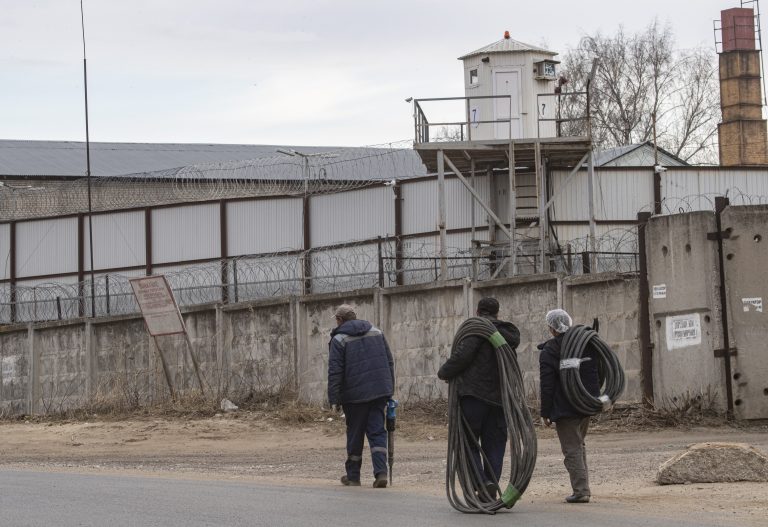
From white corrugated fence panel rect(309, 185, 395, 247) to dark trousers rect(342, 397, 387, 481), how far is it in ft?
51.1

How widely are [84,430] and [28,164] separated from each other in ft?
87.7

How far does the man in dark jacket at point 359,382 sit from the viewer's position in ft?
39.3

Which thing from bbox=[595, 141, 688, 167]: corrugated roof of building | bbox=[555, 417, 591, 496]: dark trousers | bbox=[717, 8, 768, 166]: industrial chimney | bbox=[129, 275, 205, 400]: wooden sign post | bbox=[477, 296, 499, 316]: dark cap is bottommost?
bbox=[555, 417, 591, 496]: dark trousers

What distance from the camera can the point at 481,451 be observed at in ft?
34.3

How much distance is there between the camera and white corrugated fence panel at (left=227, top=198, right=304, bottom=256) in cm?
2936

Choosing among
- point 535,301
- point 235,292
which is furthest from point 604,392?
point 235,292

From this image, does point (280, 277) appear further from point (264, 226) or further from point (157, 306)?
point (157, 306)

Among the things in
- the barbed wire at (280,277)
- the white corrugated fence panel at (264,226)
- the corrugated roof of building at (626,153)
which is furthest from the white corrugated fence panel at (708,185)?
the white corrugated fence panel at (264,226)

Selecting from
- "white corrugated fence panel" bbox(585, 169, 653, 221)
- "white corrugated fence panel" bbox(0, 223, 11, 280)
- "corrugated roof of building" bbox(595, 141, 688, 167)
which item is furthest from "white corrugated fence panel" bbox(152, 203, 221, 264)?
"white corrugated fence panel" bbox(585, 169, 653, 221)

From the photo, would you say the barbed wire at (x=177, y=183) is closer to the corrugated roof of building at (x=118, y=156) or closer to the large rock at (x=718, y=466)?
the corrugated roof of building at (x=118, y=156)

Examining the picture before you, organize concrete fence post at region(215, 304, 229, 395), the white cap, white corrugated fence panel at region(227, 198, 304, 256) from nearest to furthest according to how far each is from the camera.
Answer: the white cap, concrete fence post at region(215, 304, 229, 395), white corrugated fence panel at region(227, 198, 304, 256)

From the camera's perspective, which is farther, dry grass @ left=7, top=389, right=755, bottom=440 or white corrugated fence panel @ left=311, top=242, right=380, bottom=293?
white corrugated fence panel @ left=311, top=242, right=380, bottom=293

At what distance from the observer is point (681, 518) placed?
30.8 ft

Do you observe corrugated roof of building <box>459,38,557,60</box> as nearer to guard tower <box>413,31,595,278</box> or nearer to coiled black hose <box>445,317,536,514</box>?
guard tower <box>413,31,595,278</box>
